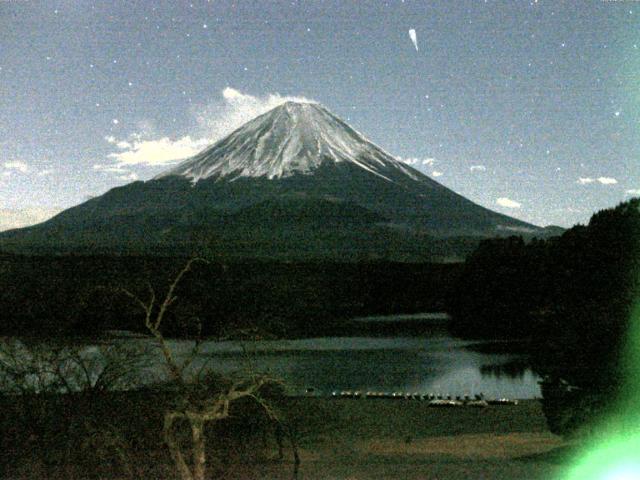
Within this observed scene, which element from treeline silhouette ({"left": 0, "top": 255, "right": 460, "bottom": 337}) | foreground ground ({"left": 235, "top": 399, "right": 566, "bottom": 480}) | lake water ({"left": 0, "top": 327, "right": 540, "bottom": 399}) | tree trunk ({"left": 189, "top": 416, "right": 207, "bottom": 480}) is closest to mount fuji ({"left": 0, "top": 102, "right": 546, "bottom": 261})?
treeline silhouette ({"left": 0, "top": 255, "right": 460, "bottom": 337})

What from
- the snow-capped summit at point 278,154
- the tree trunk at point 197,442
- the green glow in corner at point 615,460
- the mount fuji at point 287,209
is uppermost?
the snow-capped summit at point 278,154

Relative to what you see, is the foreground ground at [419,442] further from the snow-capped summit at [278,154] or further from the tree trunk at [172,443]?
the snow-capped summit at [278,154]

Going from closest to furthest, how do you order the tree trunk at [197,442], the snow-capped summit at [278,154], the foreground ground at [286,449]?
the tree trunk at [197,442], the foreground ground at [286,449], the snow-capped summit at [278,154]

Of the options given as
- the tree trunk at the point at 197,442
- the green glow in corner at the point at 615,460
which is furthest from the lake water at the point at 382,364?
the tree trunk at the point at 197,442

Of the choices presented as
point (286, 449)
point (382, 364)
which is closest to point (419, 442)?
point (286, 449)

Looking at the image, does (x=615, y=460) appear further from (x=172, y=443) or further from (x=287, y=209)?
(x=287, y=209)

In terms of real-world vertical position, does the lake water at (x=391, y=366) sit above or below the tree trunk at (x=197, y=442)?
below

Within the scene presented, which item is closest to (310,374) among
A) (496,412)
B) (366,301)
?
(496,412)
